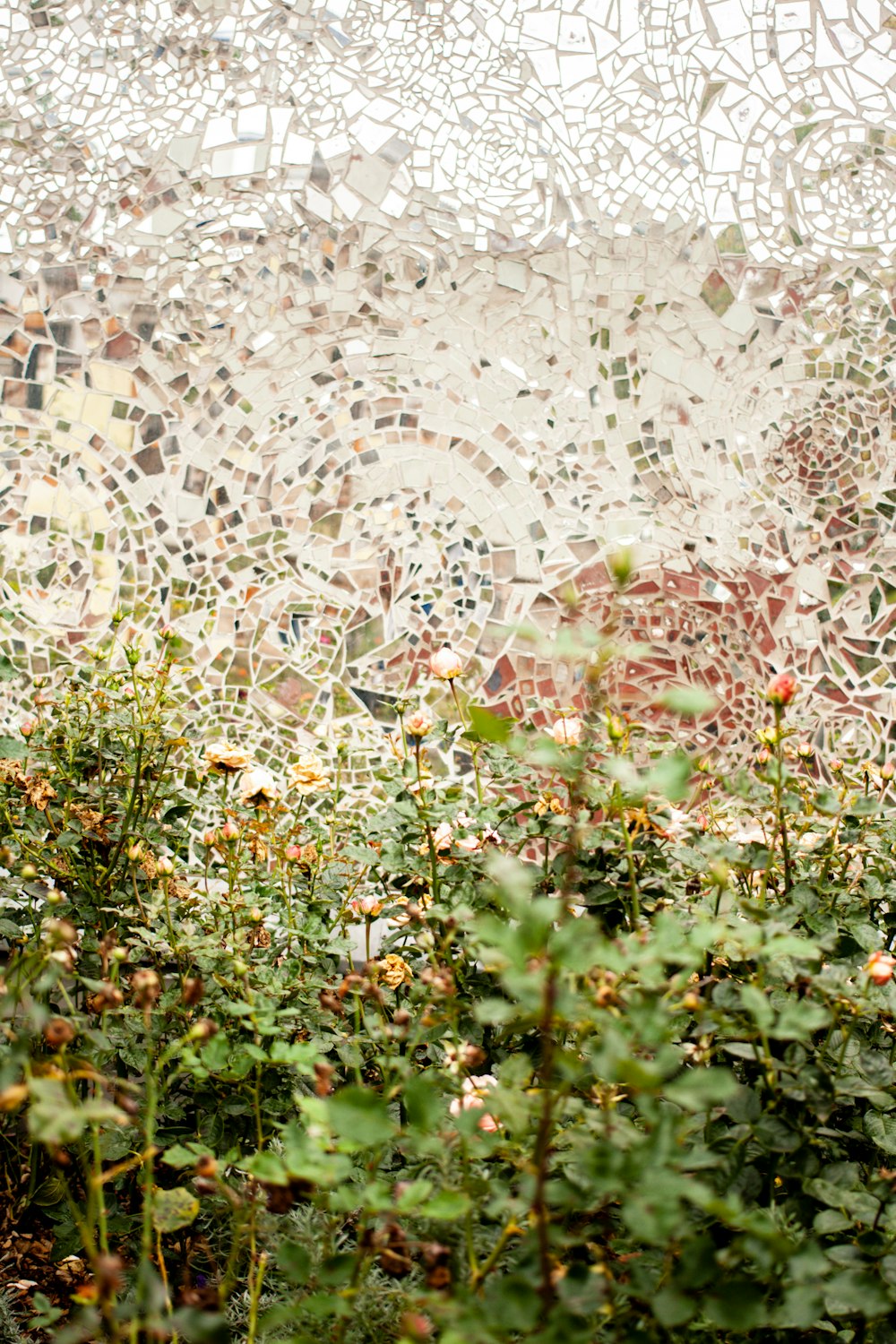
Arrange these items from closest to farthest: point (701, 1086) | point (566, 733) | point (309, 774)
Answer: point (701, 1086) → point (566, 733) → point (309, 774)

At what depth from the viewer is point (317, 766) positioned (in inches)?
60.0

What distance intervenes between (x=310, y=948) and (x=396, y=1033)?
1.94 feet

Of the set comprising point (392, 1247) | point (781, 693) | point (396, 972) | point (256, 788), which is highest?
point (781, 693)

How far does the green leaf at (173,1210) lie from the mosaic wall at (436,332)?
5.34ft

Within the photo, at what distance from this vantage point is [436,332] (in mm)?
2516

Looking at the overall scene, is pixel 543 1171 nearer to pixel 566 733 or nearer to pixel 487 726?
pixel 487 726

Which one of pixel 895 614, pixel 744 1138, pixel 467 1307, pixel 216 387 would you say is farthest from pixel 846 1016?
pixel 216 387

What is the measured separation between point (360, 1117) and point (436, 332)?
216cm

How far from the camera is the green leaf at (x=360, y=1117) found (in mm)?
641

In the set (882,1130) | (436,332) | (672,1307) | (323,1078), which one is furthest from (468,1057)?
(436,332)

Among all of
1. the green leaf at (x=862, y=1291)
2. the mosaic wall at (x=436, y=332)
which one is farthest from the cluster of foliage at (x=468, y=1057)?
the mosaic wall at (x=436, y=332)

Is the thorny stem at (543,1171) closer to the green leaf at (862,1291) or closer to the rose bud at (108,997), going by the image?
the green leaf at (862,1291)

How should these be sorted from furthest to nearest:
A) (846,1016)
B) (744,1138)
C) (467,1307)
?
1. (846,1016)
2. (744,1138)
3. (467,1307)

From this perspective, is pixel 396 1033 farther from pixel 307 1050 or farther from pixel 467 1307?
pixel 467 1307
